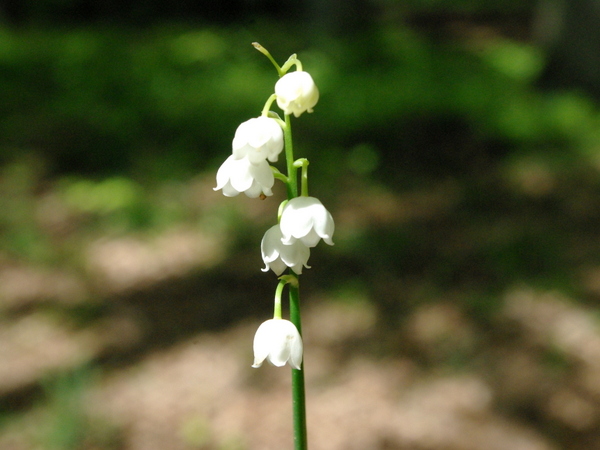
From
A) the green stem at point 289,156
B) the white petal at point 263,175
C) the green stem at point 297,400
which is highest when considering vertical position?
the white petal at point 263,175

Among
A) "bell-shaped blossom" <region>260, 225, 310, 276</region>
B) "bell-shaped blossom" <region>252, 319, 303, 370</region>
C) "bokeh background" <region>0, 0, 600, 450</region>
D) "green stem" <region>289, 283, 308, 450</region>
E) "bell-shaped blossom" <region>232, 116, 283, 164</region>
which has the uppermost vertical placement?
"bokeh background" <region>0, 0, 600, 450</region>

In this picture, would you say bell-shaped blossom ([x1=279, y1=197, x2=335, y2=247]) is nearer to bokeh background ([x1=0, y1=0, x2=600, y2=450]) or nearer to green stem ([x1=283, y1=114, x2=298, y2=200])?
green stem ([x1=283, y1=114, x2=298, y2=200])

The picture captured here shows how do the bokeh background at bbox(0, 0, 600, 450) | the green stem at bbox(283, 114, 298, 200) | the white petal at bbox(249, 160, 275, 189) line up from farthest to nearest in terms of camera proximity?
1. the bokeh background at bbox(0, 0, 600, 450)
2. the white petal at bbox(249, 160, 275, 189)
3. the green stem at bbox(283, 114, 298, 200)

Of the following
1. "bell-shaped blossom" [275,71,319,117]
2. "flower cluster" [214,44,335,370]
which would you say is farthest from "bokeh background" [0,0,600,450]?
"bell-shaped blossom" [275,71,319,117]

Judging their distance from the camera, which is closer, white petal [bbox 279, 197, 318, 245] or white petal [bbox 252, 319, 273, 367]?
white petal [bbox 279, 197, 318, 245]

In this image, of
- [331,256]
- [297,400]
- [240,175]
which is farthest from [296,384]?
[331,256]

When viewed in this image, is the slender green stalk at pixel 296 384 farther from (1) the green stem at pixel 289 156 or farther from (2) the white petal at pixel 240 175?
(2) the white petal at pixel 240 175

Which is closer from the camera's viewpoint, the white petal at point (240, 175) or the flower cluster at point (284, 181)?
the flower cluster at point (284, 181)

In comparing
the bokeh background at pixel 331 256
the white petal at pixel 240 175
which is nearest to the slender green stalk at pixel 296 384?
the white petal at pixel 240 175
